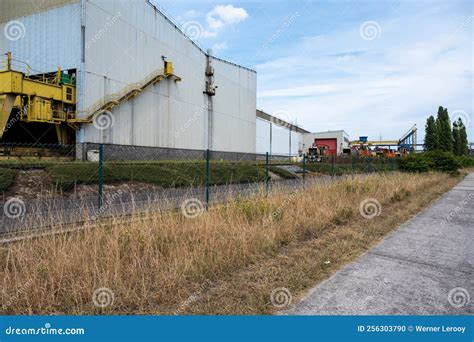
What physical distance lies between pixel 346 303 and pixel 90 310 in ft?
8.59

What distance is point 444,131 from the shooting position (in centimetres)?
4091

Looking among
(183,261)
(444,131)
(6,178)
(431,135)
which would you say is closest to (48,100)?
(6,178)

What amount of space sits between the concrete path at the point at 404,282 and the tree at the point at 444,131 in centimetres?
4033

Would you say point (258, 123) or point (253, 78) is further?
point (258, 123)

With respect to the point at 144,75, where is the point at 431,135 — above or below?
below

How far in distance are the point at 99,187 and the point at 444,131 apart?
150ft

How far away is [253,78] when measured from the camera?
4178 cm

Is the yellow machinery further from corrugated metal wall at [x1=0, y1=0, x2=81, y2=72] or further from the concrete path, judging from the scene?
the concrete path

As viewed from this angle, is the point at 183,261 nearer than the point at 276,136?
Yes

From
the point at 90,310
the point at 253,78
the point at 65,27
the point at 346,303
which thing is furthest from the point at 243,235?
the point at 253,78

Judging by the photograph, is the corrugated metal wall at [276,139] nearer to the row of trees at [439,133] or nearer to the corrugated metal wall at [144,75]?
the corrugated metal wall at [144,75]

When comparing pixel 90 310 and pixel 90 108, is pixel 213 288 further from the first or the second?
pixel 90 108

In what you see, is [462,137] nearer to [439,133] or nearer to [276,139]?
[439,133]

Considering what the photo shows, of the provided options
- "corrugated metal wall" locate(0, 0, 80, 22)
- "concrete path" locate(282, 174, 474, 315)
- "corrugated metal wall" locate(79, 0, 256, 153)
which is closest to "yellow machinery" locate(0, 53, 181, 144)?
"corrugated metal wall" locate(79, 0, 256, 153)
